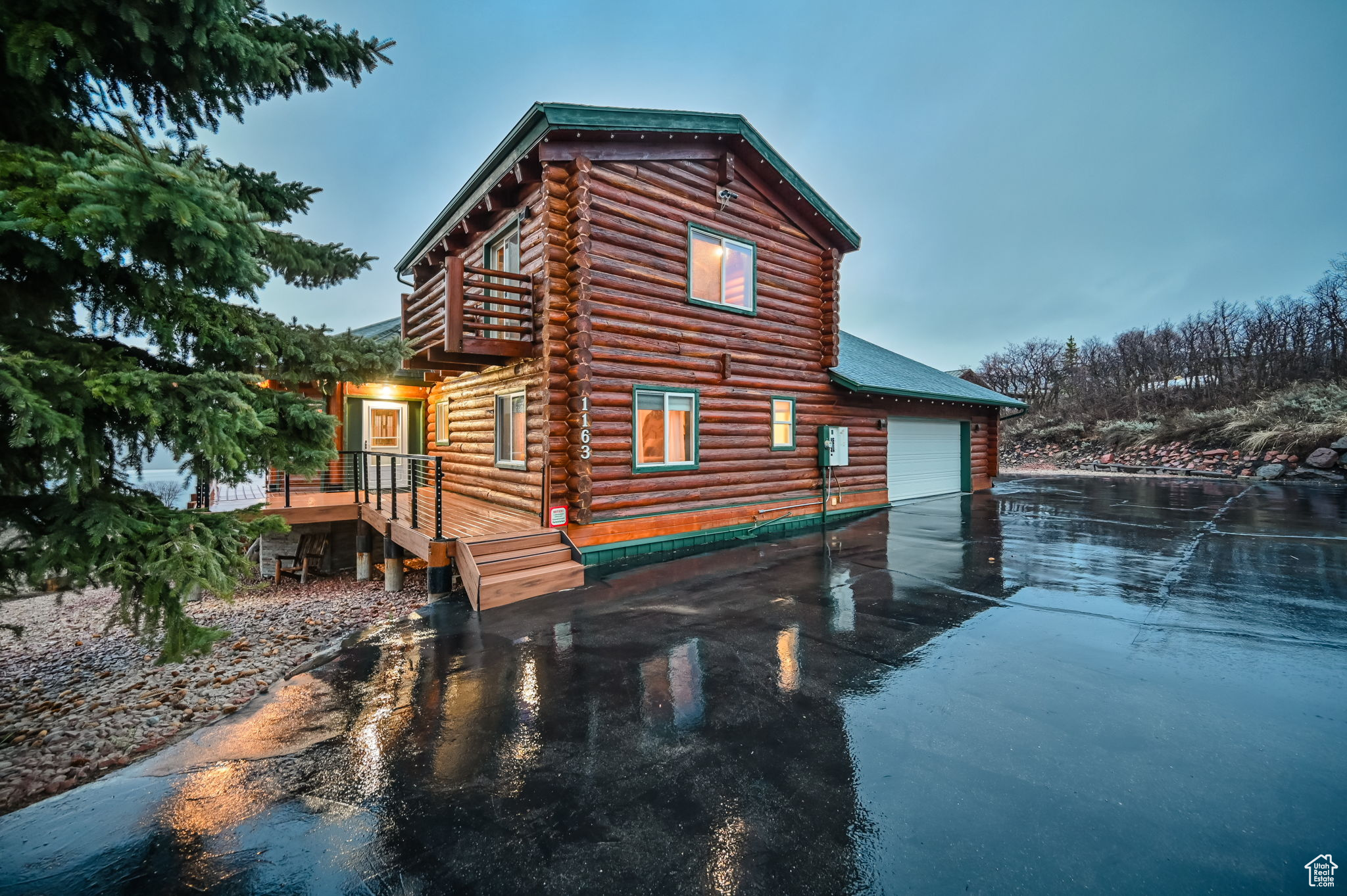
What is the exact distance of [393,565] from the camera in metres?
8.76

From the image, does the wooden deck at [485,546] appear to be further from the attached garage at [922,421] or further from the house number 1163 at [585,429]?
the attached garage at [922,421]

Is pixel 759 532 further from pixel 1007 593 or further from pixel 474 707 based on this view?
pixel 474 707

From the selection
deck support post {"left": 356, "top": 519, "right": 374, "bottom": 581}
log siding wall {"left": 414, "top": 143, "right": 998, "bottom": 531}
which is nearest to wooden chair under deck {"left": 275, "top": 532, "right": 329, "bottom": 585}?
deck support post {"left": 356, "top": 519, "right": 374, "bottom": 581}

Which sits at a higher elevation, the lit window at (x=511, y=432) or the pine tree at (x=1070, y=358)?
the pine tree at (x=1070, y=358)

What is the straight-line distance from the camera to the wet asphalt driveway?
2.31 meters

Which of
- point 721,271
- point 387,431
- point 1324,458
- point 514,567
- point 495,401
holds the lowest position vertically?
point 514,567

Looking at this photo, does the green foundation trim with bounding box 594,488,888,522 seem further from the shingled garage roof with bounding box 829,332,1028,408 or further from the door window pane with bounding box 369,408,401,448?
the door window pane with bounding box 369,408,401,448

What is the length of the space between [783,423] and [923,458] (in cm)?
669

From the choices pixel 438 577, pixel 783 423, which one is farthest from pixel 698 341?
pixel 438 577

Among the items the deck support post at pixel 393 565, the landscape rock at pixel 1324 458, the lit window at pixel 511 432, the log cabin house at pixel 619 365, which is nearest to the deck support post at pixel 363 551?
the log cabin house at pixel 619 365

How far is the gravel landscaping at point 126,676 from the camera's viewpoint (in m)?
3.62

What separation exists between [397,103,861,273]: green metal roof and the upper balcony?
1.93 metres

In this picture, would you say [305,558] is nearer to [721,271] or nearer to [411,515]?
[411,515]

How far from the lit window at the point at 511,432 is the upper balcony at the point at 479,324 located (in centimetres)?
75
